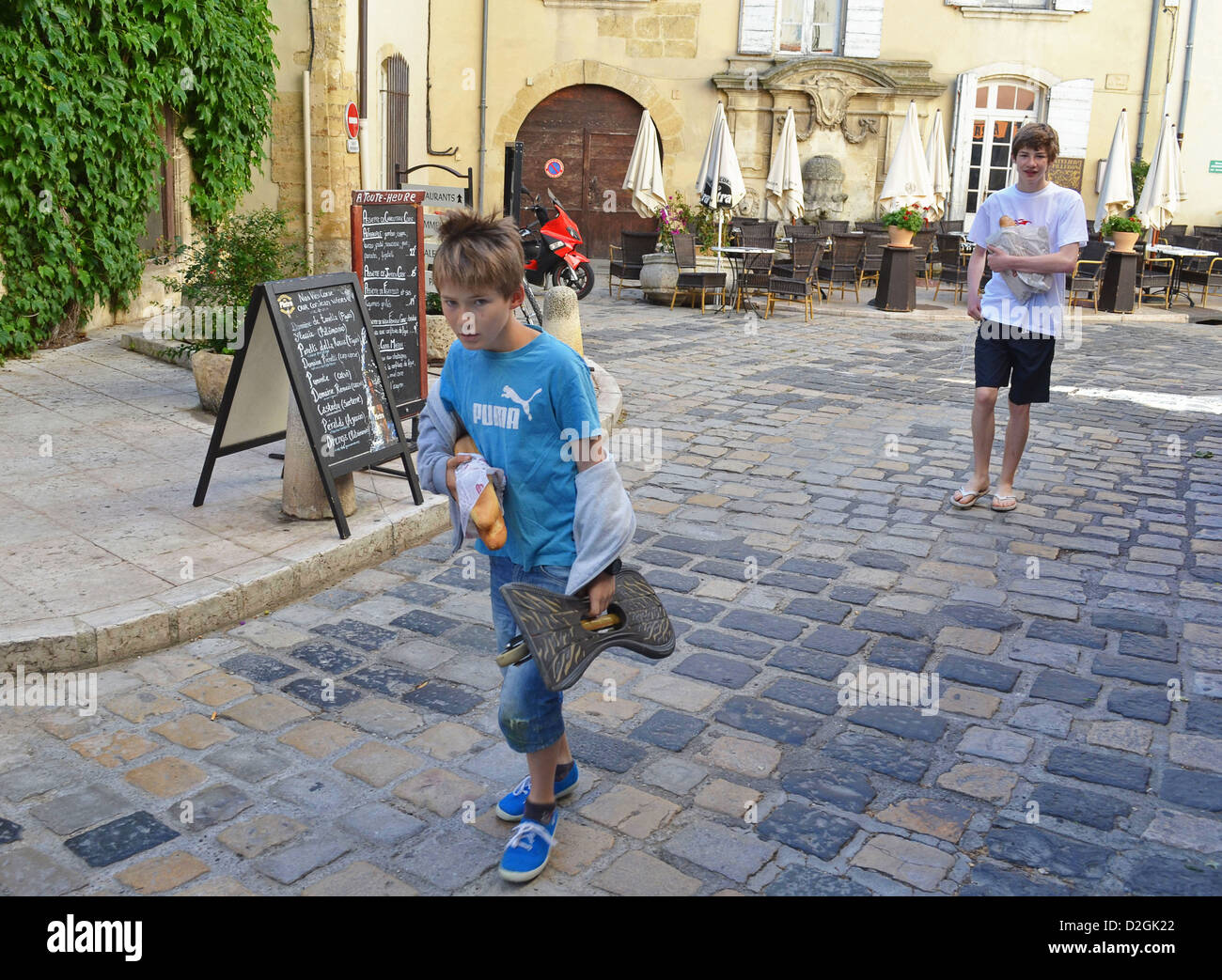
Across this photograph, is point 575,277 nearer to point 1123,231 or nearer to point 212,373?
point 212,373

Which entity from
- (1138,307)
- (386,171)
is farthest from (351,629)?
(1138,307)

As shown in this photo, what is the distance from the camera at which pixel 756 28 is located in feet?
63.4

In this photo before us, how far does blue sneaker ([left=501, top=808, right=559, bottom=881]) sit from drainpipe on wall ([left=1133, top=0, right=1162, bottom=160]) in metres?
20.0

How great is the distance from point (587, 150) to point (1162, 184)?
898 centimetres

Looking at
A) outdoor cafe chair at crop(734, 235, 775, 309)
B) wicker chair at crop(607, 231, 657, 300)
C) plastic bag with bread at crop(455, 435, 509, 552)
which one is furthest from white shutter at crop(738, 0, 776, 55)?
plastic bag with bread at crop(455, 435, 509, 552)

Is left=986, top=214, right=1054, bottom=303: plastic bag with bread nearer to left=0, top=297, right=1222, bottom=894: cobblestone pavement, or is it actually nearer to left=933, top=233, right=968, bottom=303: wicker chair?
left=0, top=297, right=1222, bottom=894: cobblestone pavement

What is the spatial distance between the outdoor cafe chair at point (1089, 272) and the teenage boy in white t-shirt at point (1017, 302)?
9.80 m

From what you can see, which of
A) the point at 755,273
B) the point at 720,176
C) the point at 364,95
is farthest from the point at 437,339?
the point at 720,176

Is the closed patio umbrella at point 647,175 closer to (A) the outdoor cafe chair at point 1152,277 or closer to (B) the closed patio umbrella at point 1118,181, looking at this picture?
(B) the closed patio umbrella at point 1118,181

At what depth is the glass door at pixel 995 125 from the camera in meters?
19.8

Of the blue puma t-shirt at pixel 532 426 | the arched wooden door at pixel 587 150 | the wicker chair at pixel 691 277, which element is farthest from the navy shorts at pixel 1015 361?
the arched wooden door at pixel 587 150

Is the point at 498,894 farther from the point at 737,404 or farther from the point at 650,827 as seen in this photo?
the point at 737,404
